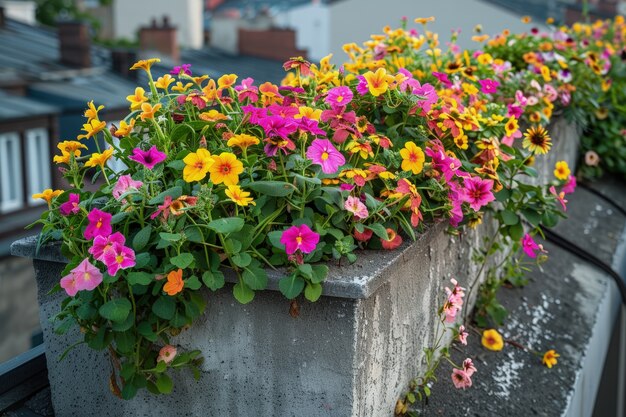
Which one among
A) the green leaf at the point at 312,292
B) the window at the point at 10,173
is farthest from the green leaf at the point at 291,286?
the window at the point at 10,173

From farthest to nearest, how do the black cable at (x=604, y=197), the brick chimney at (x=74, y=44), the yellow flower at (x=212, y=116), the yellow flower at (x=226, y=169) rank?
the brick chimney at (x=74, y=44), the black cable at (x=604, y=197), the yellow flower at (x=212, y=116), the yellow flower at (x=226, y=169)

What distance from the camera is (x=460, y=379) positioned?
1738mm

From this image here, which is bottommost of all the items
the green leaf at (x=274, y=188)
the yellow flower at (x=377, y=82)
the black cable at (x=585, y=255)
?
the black cable at (x=585, y=255)

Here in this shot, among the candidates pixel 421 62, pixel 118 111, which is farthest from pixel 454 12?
pixel 421 62

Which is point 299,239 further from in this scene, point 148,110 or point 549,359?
point 549,359

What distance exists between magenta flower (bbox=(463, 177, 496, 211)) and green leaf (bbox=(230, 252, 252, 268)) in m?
0.54

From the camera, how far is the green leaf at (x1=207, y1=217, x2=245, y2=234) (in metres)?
1.33

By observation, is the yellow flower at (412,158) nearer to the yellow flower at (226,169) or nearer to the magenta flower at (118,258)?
the yellow flower at (226,169)

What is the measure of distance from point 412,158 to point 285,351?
0.46 meters

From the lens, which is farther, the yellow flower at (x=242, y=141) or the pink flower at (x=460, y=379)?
the pink flower at (x=460, y=379)

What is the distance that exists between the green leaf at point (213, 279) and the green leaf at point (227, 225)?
8cm

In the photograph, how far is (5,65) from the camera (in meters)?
13.6

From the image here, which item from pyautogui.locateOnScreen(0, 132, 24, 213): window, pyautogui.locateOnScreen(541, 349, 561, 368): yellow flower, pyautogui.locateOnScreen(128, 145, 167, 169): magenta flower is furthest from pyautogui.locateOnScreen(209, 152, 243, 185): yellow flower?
pyautogui.locateOnScreen(0, 132, 24, 213): window

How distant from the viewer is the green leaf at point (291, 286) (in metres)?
1.34
